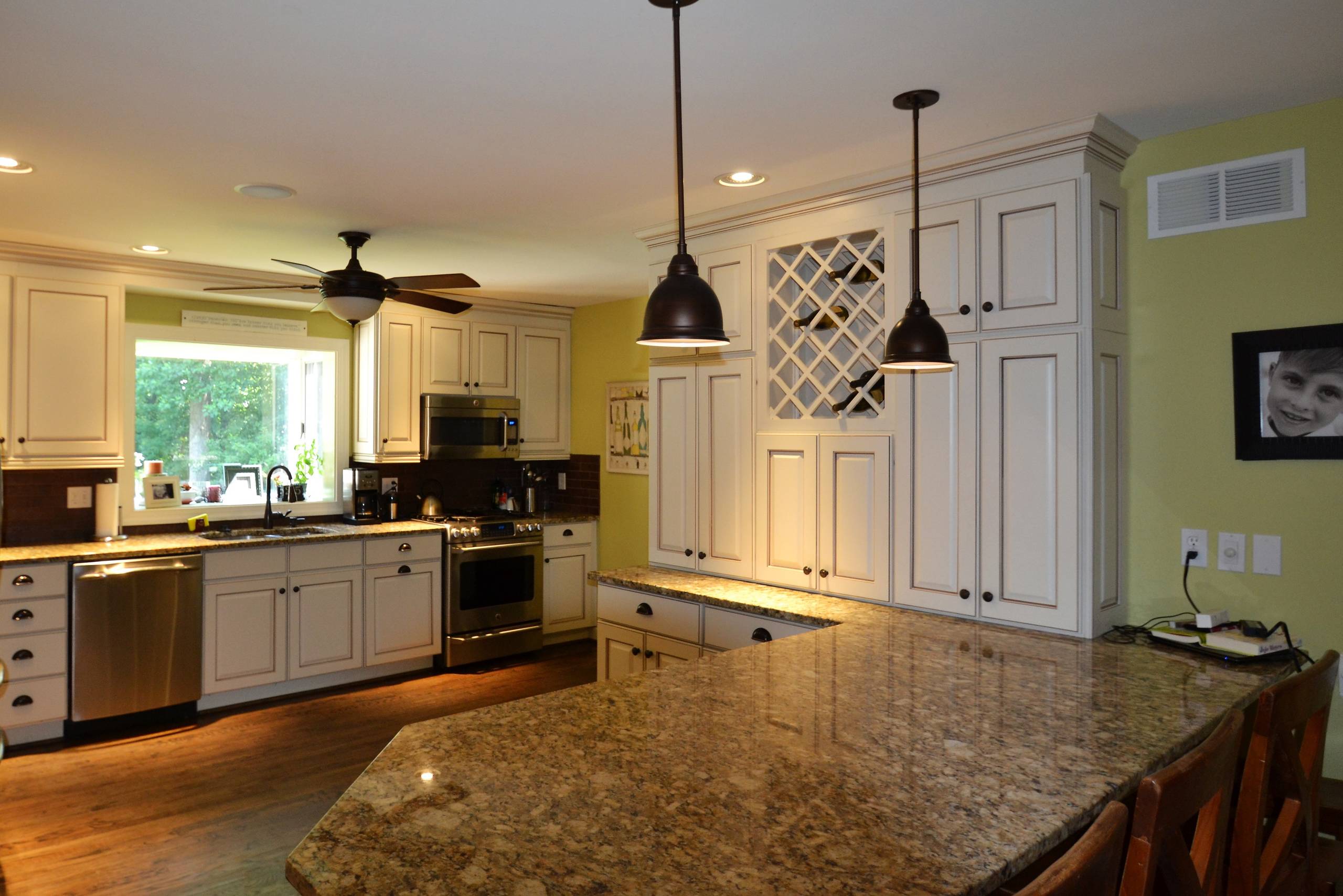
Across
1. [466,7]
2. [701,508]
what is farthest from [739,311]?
[466,7]

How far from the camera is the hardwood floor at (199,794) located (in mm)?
2848

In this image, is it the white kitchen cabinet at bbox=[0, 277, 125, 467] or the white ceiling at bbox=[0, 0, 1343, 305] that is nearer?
the white ceiling at bbox=[0, 0, 1343, 305]

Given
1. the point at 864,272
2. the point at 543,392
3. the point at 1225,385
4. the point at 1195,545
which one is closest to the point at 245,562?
the point at 543,392

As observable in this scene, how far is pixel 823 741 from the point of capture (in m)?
1.64

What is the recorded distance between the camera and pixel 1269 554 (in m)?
2.49

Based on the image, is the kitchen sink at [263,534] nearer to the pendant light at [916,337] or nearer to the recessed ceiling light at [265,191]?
the recessed ceiling light at [265,191]

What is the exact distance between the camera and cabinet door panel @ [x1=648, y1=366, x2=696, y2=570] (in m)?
3.73

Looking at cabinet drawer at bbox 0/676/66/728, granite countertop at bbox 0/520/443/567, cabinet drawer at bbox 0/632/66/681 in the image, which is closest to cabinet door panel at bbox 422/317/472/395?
granite countertop at bbox 0/520/443/567

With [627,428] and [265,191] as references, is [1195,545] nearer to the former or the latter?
[265,191]

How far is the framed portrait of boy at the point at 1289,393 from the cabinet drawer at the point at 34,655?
15.9ft

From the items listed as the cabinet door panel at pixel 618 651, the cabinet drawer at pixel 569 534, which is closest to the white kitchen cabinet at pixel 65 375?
the cabinet drawer at pixel 569 534

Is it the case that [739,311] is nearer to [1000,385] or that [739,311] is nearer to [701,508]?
[701,508]

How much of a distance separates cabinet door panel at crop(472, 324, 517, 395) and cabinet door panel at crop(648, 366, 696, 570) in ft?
7.62

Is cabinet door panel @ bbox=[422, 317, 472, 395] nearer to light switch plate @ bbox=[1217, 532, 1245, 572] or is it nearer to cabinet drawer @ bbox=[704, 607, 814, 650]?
cabinet drawer @ bbox=[704, 607, 814, 650]
